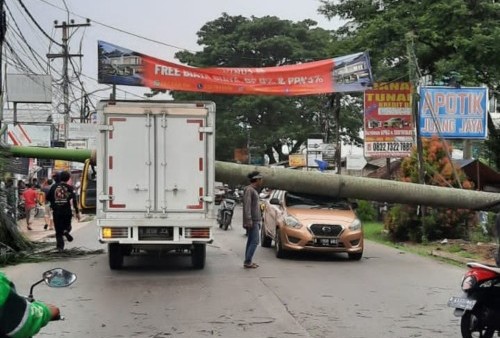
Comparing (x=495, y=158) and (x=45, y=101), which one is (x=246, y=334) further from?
(x=45, y=101)

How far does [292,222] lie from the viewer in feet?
44.9

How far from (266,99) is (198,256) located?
35570 mm

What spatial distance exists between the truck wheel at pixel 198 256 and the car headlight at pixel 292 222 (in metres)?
2.28

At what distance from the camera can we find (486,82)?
21.8m

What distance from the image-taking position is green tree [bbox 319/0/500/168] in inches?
770

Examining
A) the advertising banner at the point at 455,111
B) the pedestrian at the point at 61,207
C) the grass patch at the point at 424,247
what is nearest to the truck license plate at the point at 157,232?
the pedestrian at the point at 61,207

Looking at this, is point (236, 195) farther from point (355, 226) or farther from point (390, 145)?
point (355, 226)

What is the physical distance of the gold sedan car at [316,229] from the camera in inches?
530

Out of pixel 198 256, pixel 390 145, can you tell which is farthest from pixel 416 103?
pixel 198 256

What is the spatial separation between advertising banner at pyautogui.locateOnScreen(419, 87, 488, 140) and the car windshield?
5500 mm

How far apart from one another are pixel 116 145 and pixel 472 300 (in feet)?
22.9

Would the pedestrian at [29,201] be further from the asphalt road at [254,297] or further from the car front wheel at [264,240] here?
the car front wheel at [264,240]

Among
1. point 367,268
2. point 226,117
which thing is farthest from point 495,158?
point 226,117

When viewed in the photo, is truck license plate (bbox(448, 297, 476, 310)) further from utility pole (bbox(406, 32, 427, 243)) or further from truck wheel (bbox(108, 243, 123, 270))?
utility pole (bbox(406, 32, 427, 243))
